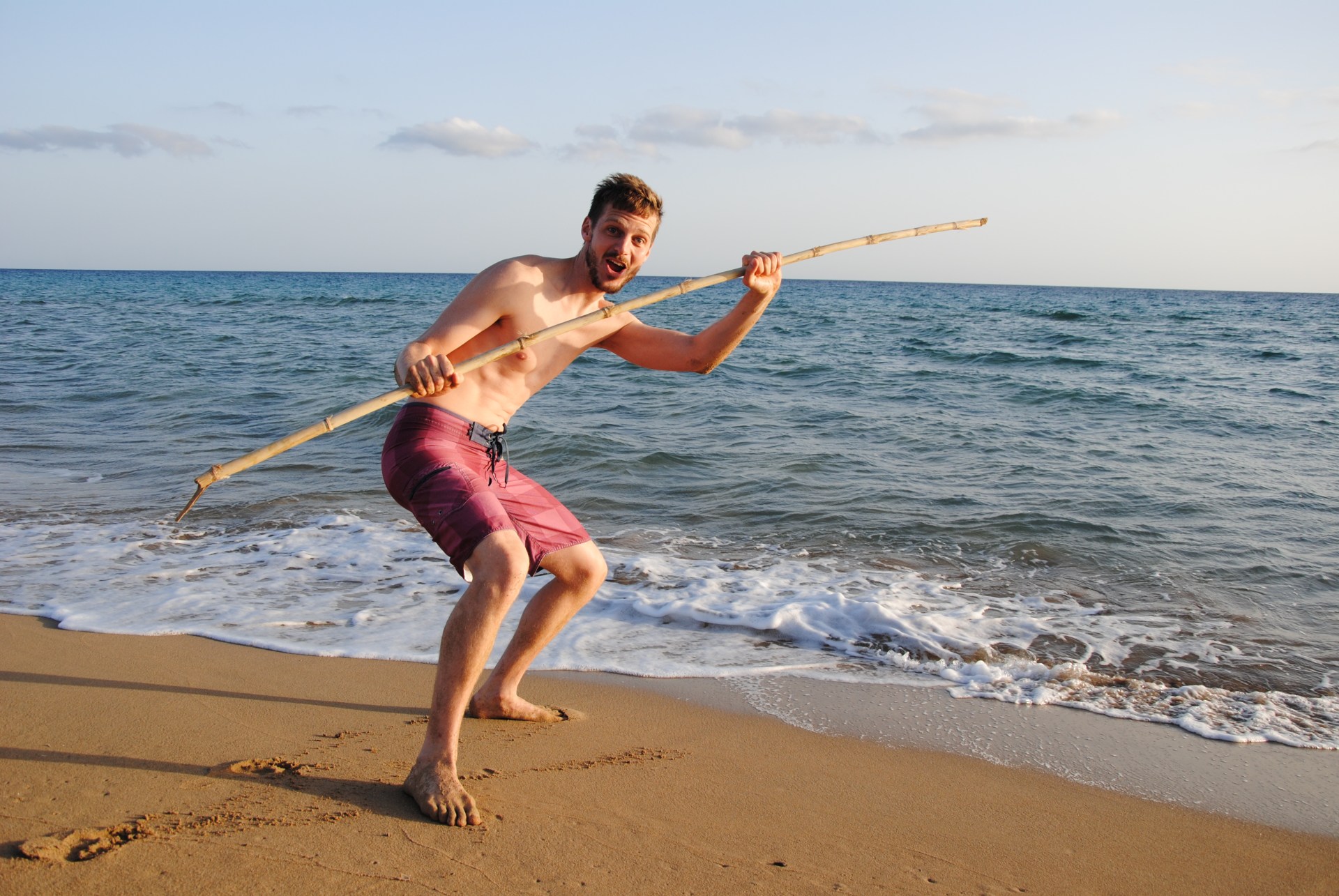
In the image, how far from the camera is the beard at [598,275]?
3441 millimetres

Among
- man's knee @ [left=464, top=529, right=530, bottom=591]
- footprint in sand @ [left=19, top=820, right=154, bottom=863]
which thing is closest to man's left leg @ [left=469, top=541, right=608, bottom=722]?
man's knee @ [left=464, top=529, right=530, bottom=591]

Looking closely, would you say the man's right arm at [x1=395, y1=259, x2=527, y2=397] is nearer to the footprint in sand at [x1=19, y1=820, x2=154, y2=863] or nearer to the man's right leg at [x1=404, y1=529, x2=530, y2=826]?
the man's right leg at [x1=404, y1=529, x2=530, y2=826]

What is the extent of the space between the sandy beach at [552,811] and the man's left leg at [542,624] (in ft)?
0.31

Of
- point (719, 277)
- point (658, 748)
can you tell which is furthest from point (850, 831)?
point (719, 277)

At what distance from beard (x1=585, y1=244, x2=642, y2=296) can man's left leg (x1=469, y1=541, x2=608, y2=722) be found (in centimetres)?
90

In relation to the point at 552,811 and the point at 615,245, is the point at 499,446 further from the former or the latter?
the point at 552,811

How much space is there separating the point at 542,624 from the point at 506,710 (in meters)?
0.35

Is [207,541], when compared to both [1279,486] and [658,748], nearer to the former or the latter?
[658,748]

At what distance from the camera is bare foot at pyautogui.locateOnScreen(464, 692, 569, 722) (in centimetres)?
346

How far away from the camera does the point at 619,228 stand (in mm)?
3389

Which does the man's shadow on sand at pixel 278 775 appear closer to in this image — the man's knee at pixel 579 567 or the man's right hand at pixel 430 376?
the man's knee at pixel 579 567

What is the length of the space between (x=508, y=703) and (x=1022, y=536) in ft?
13.9

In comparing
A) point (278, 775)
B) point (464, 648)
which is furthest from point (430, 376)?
point (278, 775)

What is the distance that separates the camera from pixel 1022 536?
21.4 feet
